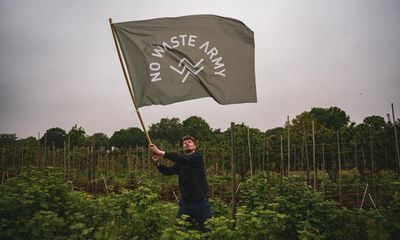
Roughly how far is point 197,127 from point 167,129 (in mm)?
13442

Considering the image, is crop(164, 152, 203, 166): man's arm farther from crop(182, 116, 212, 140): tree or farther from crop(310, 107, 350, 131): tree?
crop(182, 116, 212, 140): tree

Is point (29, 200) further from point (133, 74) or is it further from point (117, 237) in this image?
point (133, 74)

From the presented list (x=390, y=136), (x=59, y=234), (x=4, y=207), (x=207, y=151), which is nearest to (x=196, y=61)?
(x=59, y=234)

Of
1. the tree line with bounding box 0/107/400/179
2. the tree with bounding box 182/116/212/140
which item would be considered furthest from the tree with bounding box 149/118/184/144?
the tree with bounding box 182/116/212/140

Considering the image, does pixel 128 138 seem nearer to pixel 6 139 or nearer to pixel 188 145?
pixel 6 139

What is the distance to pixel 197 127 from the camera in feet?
231

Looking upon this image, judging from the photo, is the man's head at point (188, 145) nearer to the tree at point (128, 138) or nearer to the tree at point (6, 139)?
the tree at point (6, 139)

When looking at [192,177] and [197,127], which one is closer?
[192,177]

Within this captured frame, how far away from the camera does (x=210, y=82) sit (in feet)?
15.2

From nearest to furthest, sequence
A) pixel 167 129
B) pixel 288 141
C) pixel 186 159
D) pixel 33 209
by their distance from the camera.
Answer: pixel 186 159 < pixel 33 209 < pixel 288 141 < pixel 167 129

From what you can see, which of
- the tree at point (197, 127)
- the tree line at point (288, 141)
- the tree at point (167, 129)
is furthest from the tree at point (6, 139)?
the tree at point (197, 127)

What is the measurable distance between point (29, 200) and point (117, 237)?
188 centimetres

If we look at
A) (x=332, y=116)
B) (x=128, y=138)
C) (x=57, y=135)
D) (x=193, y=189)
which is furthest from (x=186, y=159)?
(x=128, y=138)

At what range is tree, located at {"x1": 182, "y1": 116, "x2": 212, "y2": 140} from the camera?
69375 millimetres
